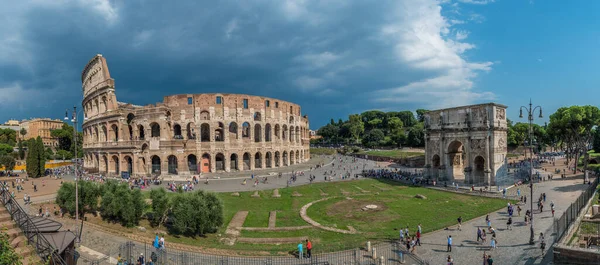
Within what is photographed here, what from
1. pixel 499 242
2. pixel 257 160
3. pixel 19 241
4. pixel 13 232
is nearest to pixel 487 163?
pixel 499 242

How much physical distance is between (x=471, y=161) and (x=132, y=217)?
34544mm

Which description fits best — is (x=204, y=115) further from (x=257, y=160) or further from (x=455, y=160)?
(x=455, y=160)

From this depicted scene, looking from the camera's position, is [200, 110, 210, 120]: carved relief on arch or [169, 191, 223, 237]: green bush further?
[200, 110, 210, 120]: carved relief on arch

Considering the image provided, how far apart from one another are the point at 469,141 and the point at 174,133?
4272 centimetres

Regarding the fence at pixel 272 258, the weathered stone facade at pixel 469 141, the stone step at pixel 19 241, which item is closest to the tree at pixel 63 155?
the fence at pixel 272 258

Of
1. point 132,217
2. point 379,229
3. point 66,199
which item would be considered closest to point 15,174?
point 66,199

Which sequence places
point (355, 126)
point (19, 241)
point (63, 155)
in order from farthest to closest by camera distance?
1. point (355, 126)
2. point (63, 155)
3. point (19, 241)

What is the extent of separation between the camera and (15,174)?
159 ft

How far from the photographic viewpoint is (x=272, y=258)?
15500mm

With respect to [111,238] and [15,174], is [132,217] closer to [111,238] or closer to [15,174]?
[111,238]

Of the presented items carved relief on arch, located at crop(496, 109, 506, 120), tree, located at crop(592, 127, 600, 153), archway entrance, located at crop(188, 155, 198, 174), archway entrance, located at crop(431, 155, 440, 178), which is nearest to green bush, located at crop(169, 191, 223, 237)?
archway entrance, located at crop(188, 155, 198, 174)

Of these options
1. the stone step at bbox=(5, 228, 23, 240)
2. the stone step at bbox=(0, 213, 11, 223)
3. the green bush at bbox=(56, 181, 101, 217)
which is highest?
the stone step at bbox=(0, 213, 11, 223)

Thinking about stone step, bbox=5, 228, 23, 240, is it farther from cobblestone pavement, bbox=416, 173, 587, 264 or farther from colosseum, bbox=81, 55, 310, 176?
colosseum, bbox=81, 55, 310, 176

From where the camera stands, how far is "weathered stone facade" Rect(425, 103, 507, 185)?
34.6 metres
